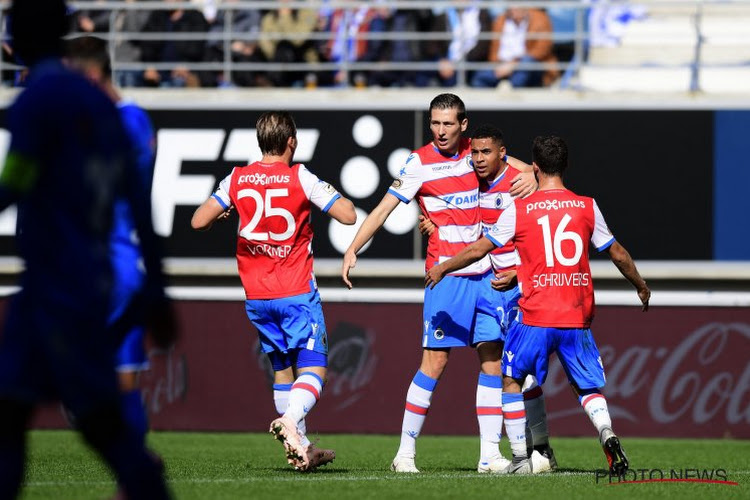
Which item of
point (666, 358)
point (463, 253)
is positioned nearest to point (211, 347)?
point (666, 358)

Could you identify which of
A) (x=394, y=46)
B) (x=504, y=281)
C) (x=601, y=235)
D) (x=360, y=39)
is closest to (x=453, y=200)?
(x=504, y=281)

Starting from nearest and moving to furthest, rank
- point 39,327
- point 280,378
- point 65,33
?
point 39,327, point 65,33, point 280,378

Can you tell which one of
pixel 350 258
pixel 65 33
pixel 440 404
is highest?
pixel 65 33

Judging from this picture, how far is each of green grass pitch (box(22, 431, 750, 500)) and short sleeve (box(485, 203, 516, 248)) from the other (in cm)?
148

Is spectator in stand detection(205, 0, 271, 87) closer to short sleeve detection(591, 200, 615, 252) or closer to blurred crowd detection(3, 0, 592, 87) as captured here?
blurred crowd detection(3, 0, 592, 87)

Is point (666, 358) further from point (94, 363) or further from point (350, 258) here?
point (94, 363)

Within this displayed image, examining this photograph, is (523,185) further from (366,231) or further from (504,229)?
(366,231)

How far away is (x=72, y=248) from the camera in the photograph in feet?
14.4

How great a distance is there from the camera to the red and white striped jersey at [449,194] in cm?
893

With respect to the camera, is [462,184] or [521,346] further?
[462,184]

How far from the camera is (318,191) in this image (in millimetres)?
8500

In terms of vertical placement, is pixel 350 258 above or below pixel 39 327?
below

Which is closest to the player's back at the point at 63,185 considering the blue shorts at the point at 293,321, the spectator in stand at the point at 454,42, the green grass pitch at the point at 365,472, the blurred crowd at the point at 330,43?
the green grass pitch at the point at 365,472

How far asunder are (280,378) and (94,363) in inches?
178
